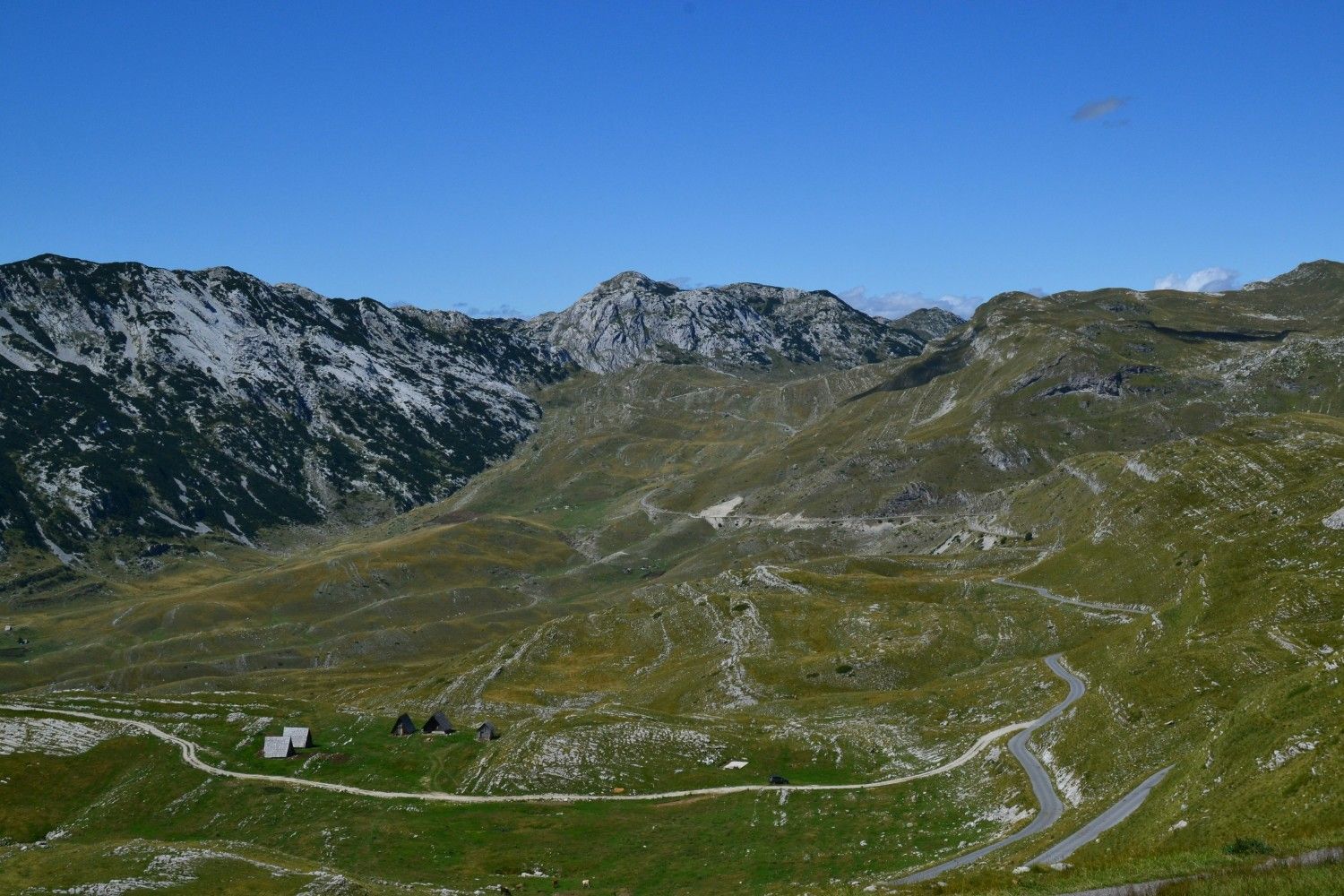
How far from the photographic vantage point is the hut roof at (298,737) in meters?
107

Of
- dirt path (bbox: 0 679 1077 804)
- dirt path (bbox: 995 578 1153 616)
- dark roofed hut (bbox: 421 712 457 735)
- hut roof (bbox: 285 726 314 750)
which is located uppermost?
dirt path (bbox: 995 578 1153 616)

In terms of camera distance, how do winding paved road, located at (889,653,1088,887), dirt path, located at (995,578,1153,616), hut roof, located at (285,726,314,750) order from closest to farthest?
winding paved road, located at (889,653,1088,887)
hut roof, located at (285,726,314,750)
dirt path, located at (995,578,1153,616)

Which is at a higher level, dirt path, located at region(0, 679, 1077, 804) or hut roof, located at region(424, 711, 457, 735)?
hut roof, located at region(424, 711, 457, 735)

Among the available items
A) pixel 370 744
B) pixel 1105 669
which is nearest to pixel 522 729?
pixel 370 744

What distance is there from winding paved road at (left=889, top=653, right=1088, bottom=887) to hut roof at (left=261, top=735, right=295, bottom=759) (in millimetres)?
70032

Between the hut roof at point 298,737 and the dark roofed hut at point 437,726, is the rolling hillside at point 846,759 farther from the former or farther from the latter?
the dark roofed hut at point 437,726

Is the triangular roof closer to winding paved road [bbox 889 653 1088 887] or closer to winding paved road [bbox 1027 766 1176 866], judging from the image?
winding paved road [bbox 889 653 1088 887]

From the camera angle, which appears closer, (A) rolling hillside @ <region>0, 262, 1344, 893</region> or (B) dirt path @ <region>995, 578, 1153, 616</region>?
(A) rolling hillside @ <region>0, 262, 1344, 893</region>

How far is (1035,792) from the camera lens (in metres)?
77.2

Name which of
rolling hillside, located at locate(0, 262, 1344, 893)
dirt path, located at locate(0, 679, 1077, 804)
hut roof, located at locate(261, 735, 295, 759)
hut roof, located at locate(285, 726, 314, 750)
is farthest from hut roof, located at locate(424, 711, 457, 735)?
dirt path, located at locate(0, 679, 1077, 804)

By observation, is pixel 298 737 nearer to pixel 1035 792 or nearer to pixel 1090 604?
pixel 1035 792

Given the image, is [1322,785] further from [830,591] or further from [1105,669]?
[830,591]

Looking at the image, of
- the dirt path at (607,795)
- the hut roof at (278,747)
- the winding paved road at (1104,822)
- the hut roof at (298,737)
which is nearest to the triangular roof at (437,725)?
the hut roof at (298,737)

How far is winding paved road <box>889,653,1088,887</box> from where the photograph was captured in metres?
60.9
